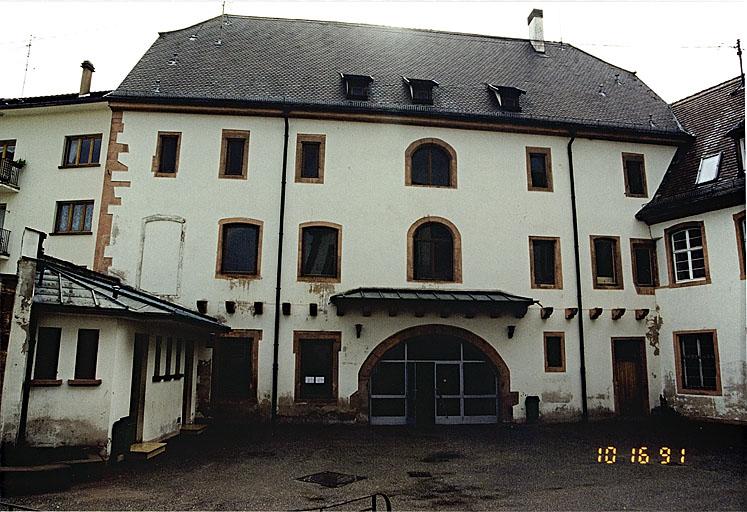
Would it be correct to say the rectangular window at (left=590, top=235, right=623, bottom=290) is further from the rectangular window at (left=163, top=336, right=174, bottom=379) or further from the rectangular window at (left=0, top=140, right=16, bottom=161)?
the rectangular window at (left=0, top=140, right=16, bottom=161)

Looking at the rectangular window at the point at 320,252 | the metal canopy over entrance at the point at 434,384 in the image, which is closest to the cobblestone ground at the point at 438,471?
the metal canopy over entrance at the point at 434,384

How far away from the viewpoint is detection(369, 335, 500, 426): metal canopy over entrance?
17469 millimetres

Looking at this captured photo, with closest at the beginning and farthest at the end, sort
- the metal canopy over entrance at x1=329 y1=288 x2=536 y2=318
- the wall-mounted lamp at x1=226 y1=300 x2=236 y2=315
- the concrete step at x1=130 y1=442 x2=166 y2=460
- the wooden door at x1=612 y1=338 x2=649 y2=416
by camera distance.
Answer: the concrete step at x1=130 y1=442 x2=166 y2=460, the metal canopy over entrance at x1=329 y1=288 x2=536 y2=318, the wall-mounted lamp at x1=226 y1=300 x2=236 y2=315, the wooden door at x1=612 y1=338 x2=649 y2=416

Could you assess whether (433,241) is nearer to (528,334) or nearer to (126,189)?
(528,334)

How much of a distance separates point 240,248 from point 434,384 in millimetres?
7427

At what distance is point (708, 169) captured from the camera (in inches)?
722

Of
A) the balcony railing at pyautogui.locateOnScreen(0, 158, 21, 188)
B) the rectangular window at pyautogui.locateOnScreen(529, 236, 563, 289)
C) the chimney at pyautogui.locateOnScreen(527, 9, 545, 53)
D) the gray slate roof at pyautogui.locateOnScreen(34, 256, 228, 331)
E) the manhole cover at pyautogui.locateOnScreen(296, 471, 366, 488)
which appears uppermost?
the chimney at pyautogui.locateOnScreen(527, 9, 545, 53)

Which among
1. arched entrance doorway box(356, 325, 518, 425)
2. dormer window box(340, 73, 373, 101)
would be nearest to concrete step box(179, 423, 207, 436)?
arched entrance doorway box(356, 325, 518, 425)

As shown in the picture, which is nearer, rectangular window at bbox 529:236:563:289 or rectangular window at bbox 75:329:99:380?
rectangular window at bbox 75:329:99:380

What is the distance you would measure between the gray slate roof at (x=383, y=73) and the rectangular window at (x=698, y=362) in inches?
290

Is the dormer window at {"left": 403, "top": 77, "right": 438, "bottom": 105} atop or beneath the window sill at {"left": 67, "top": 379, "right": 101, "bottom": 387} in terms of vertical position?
atop

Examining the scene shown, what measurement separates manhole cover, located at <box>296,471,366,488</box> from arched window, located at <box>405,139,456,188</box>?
34.2 feet

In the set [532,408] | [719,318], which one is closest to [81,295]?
[532,408]

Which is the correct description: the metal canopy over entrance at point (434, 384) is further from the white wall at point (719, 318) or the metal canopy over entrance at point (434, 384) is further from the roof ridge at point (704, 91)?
the roof ridge at point (704, 91)
